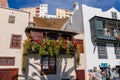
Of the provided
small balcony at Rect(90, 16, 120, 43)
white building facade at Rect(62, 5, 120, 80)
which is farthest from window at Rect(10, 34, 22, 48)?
small balcony at Rect(90, 16, 120, 43)

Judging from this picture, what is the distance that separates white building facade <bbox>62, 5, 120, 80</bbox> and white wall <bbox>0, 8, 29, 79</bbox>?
20.8 feet

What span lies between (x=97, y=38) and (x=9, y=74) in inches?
383

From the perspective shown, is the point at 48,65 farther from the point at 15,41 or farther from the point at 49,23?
the point at 49,23

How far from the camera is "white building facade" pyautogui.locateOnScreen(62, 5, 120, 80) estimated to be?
666 inches

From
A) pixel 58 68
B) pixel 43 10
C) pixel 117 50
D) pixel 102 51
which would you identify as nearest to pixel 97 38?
pixel 102 51

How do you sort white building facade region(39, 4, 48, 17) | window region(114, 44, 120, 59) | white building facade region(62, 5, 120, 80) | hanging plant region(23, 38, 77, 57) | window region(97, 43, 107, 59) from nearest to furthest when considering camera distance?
hanging plant region(23, 38, 77, 57) → white building facade region(62, 5, 120, 80) → window region(97, 43, 107, 59) → window region(114, 44, 120, 59) → white building facade region(39, 4, 48, 17)

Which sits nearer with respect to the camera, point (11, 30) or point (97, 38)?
point (11, 30)

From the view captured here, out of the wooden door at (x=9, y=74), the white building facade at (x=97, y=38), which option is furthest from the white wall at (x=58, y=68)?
the white building facade at (x=97, y=38)

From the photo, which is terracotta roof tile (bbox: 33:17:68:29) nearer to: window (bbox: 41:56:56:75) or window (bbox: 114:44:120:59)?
window (bbox: 114:44:120:59)

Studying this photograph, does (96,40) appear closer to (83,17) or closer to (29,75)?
(83,17)

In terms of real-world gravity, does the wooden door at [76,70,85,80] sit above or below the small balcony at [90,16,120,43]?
below

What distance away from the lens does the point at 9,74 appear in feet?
45.5

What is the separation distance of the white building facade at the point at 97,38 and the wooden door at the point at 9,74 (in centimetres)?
710

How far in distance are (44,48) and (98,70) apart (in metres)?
6.39
